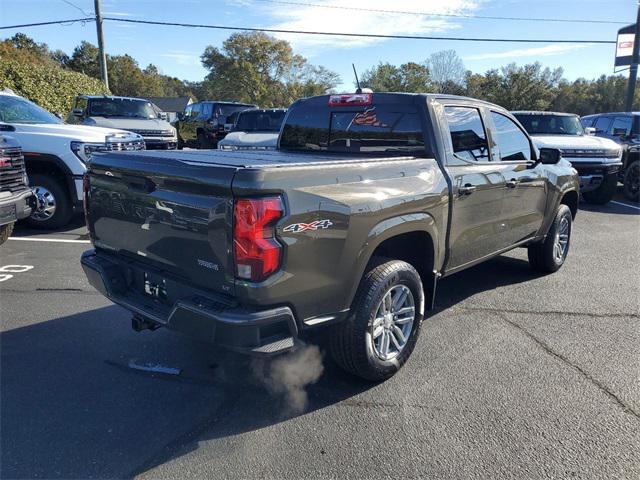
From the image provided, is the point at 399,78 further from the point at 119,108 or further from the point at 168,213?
the point at 168,213

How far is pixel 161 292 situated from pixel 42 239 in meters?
4.95

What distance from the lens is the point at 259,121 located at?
12.4m

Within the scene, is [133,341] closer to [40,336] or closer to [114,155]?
[40,336]

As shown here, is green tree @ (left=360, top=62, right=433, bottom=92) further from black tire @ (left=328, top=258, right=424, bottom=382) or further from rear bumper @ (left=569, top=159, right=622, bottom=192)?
black tire @ (left=328, top=258, right=424, bottom=382)

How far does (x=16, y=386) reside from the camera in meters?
3.21

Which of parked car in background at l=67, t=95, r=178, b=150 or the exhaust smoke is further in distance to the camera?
parked car in background at l=67, t=95, r=178, b=150

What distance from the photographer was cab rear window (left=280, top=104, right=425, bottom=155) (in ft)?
12.6

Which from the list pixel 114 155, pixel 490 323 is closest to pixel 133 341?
pixel 114 155

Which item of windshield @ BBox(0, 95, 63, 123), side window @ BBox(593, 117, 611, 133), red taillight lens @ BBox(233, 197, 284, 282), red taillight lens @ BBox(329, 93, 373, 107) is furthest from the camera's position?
side window @ BBox(593, 117, 611, 133)

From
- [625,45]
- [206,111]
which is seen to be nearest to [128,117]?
[206,111]

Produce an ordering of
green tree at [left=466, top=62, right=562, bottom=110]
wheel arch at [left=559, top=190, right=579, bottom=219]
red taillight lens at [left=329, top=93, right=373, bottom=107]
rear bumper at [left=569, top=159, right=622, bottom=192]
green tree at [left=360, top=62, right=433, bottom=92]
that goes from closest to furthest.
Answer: red taillight lens at [left=329, top=93, right=373, bottom=107], wheel arch at [left=559, top=190, right=579, bottom=219], rear bumper at [left=569, top=159, right=622, bottom=192], green tree at [left=466, top=62, right=562, bottom=110], green tree at [left=360, top=62, right=433, bottom=92]

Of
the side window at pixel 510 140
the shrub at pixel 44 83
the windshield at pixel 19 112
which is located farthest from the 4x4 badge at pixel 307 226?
the shrub at pixel 44 83

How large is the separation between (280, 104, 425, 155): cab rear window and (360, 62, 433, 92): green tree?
4750cm

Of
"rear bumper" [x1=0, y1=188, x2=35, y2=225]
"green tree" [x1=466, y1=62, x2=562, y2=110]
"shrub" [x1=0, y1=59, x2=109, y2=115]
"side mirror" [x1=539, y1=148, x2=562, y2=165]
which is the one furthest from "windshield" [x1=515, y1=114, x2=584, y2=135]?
"green tree" [x1=466, y1=62, x2=562, y2=110]
